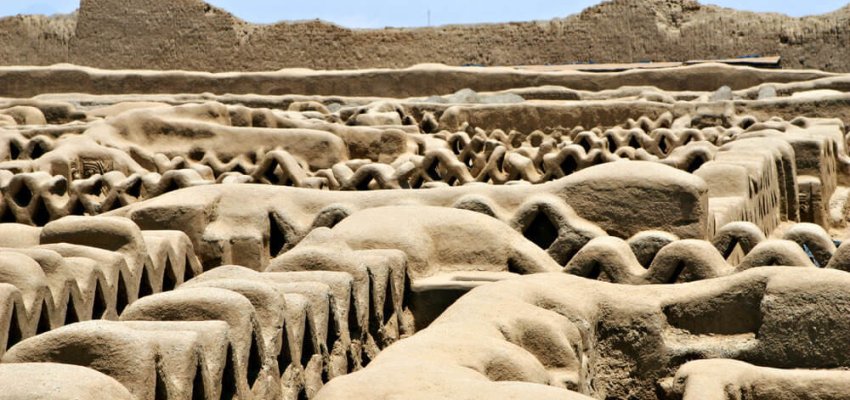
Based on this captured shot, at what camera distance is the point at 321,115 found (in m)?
17.4

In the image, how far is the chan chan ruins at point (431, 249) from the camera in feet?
15.1

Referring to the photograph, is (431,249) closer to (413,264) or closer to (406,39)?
(413,264)

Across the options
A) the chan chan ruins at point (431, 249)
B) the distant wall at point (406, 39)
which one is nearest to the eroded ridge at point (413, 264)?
the chan chan ruins at point (431, 249)

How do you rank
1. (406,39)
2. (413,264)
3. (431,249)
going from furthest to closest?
(406,39), (431,249), (413,264)

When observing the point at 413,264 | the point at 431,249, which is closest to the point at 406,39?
the point at 431,249

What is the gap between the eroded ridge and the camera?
178 inches

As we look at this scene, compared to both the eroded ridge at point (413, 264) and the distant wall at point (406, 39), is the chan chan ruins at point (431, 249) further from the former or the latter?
the distant wall at point (406, 39)

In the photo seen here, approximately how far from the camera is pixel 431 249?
763cm

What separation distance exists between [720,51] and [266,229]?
61.7ft

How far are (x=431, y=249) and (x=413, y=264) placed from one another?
0.27 metres

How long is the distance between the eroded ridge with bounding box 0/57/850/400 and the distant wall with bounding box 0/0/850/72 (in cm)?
1030

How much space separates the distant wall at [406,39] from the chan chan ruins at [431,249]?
495cm

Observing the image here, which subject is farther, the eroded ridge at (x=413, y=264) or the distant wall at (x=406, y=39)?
the distant wall at (x=406, y=39)

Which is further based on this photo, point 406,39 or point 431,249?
point 406,39
